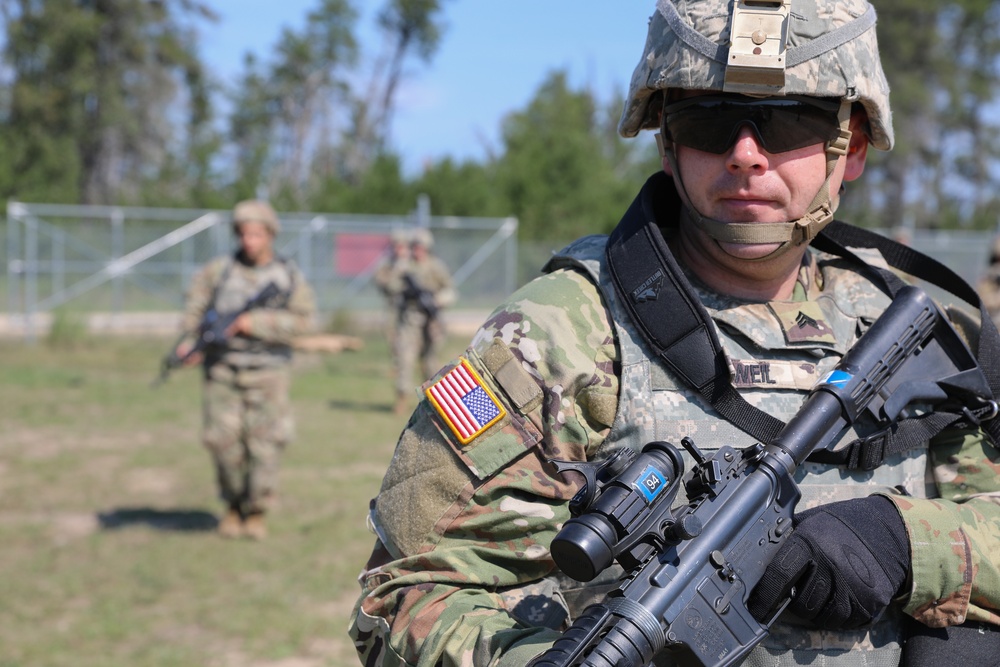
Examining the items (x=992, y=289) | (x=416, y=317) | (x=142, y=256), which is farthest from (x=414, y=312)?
(x=142, y=256)

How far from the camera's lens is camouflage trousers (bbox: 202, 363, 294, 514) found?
6.70 metres

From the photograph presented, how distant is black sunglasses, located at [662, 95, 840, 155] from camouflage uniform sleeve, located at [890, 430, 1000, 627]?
2.15ft

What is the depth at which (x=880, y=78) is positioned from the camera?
6.55 ft

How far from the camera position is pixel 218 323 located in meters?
6.68

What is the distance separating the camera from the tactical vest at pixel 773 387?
1.70m

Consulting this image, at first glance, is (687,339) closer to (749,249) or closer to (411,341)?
(749,249)

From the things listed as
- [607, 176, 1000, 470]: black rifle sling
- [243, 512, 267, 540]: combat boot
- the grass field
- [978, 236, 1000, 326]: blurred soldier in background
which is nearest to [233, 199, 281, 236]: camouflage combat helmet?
[243, 512, 267, 540]: combat boot

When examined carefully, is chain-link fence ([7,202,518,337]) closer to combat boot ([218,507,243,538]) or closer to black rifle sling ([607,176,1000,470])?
combat boot ([218,507,243,538])

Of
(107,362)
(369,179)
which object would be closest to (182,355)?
(107,362)

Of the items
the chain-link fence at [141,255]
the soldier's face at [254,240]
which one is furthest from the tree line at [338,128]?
the soldier's face at [254,240]

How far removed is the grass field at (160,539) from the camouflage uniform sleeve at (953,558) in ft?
12.1

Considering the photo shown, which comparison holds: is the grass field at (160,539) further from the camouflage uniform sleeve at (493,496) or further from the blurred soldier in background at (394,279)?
the camouflage uniform sleeve at (493,496)

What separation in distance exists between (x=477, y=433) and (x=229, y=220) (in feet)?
52.1

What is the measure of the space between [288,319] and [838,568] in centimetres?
561
